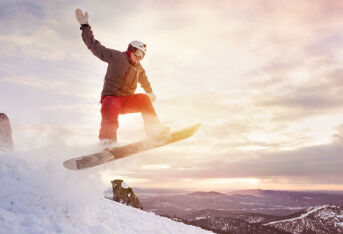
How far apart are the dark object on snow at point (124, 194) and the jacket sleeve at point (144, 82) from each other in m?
31.2

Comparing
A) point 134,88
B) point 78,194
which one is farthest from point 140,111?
point 78,194

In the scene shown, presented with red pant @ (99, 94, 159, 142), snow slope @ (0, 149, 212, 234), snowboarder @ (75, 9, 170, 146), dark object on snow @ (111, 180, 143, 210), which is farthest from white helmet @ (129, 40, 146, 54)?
dark object on snow @ (111, 180, 143, 210)

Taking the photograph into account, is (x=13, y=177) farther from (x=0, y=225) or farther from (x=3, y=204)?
(x=0, y=225)

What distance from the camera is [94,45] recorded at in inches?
341

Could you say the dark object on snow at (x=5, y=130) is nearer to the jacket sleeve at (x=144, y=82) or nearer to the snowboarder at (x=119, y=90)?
the snowboarder at (x=119, y=90)

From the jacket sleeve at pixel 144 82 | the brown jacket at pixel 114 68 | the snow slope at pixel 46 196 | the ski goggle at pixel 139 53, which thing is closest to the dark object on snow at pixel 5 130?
the snow slope at pixel 46 196

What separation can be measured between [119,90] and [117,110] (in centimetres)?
66

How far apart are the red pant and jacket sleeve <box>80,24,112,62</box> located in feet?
4.31

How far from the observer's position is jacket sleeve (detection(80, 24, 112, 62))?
333 inches

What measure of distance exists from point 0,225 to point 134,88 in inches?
201

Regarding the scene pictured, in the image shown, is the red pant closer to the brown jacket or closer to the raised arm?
the brown jacket

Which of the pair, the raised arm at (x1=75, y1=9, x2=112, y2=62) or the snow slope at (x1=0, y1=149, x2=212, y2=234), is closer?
the snow slope at (x1=0, y1=149, x2=212, y2=234)

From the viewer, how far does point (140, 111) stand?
8914 millimetres

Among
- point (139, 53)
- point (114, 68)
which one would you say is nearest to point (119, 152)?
point (114, 68)
